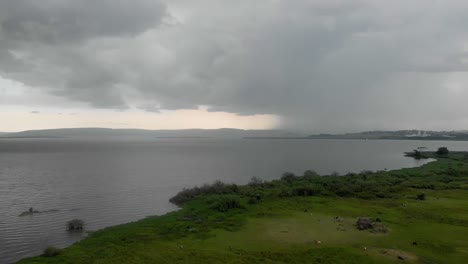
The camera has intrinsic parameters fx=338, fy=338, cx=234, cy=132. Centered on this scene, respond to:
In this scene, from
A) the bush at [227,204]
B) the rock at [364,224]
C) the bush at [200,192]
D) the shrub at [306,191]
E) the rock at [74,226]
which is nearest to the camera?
the rock at [364,224]

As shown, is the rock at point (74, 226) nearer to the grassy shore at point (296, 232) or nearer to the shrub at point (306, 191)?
the grassy shore at point (296, 232)

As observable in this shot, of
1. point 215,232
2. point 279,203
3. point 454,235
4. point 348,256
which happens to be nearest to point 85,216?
point 215,232

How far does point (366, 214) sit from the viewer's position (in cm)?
4288

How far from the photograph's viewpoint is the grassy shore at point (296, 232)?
28391mm

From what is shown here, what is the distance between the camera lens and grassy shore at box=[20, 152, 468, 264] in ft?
93.1

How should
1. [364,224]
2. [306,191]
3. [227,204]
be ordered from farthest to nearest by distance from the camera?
1. [306,191]
2. [227,204]
3. [364,224]

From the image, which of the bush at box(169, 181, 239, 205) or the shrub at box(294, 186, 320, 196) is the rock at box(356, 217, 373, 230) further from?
the bush at box(169, 181, 239, 205)

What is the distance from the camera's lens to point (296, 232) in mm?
35219

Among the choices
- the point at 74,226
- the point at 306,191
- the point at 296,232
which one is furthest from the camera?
the point at 306,191

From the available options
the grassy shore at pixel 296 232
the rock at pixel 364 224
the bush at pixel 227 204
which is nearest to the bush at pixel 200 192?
the grassy shore at pixel 296 232

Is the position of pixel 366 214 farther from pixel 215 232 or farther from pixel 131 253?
pixel 131 253

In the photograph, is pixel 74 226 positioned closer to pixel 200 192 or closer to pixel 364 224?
pixel 200 192

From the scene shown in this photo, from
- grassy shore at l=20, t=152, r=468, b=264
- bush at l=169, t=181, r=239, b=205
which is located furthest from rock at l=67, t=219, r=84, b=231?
bush at l=169, t=181, r=239, b=205

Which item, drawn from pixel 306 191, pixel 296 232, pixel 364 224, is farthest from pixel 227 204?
pixel 364 224
